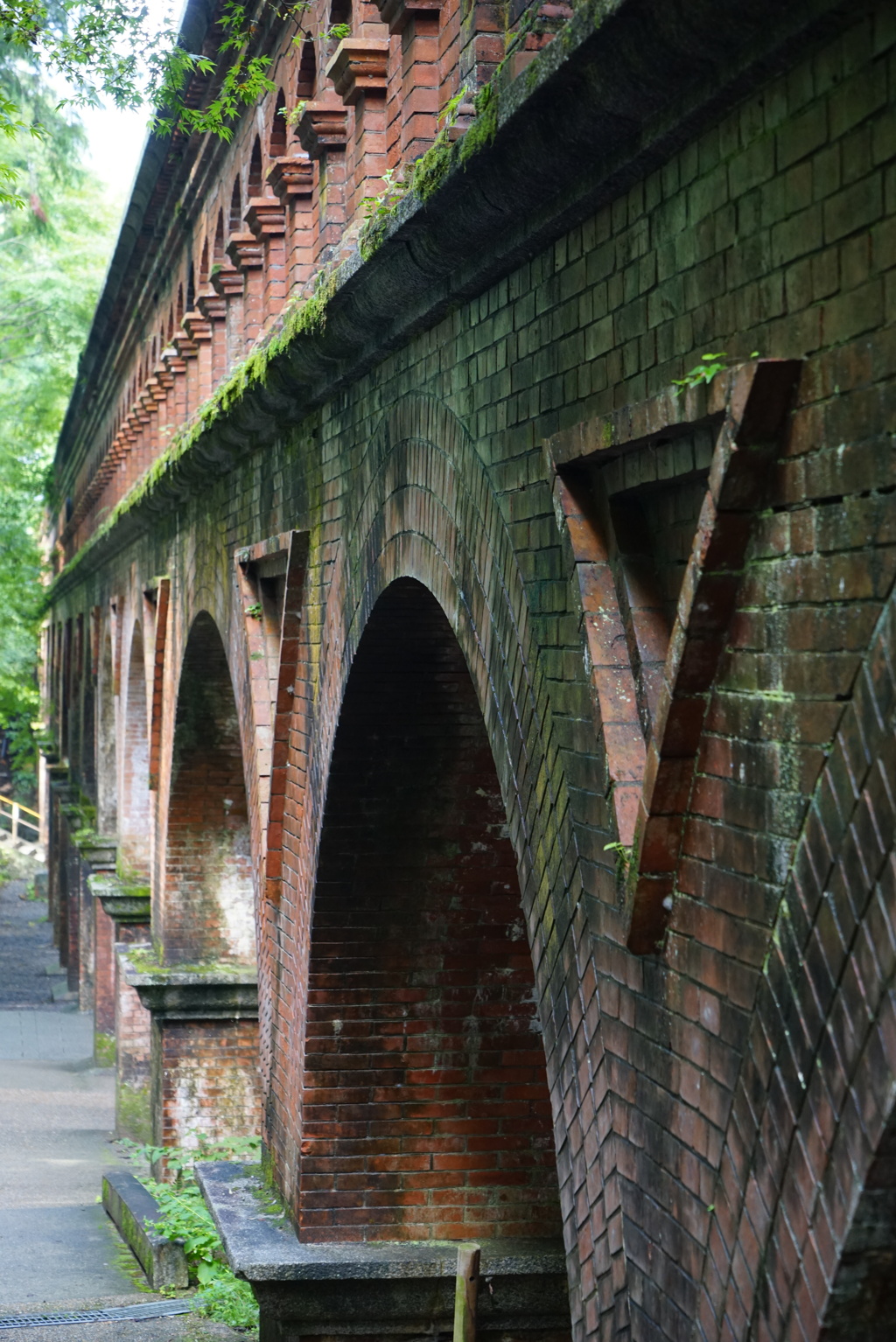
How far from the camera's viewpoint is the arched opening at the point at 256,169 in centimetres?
914

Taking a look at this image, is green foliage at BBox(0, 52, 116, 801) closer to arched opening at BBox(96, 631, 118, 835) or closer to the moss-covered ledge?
arched opening at BBox(96, 631, 118, 835)

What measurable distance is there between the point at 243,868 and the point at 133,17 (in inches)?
306

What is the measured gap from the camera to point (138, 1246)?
12008 millimetres

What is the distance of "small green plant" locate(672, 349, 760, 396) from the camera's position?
303 centimetres

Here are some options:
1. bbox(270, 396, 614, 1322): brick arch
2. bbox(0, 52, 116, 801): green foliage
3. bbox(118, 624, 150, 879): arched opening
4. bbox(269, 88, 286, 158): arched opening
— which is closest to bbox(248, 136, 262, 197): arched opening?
bbox(269, 88, 286, 158): arched opening

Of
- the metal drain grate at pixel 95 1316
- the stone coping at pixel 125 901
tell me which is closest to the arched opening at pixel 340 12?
the metal drain grate at pixel 95 1316

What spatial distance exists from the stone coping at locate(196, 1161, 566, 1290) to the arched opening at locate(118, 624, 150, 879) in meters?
10.3

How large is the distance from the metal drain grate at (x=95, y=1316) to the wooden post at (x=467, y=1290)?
4.66 metres

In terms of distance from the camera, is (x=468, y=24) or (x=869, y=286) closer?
(x=869, y=286)

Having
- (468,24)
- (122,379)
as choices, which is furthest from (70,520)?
(468,24)

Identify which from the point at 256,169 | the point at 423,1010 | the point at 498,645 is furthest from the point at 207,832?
the point at 498,645

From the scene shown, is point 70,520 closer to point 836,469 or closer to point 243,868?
point 243,868

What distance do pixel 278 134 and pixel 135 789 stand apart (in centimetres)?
1062

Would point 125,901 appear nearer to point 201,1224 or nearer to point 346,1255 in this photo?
point 201,1224
